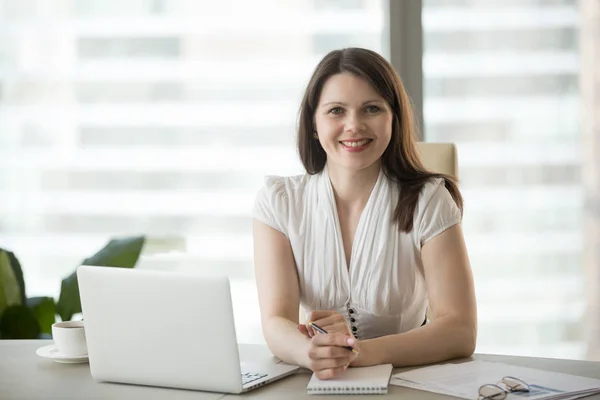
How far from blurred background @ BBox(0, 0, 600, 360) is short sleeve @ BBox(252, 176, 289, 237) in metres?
1.08

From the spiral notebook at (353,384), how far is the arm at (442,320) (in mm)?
91

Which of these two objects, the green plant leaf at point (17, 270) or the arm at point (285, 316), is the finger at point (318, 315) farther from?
the green plant leaf at point (17, 270)

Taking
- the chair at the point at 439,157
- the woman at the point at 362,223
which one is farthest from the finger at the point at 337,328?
the chair at the point at 439,157

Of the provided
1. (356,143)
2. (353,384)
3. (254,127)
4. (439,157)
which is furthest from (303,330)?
(254,127)

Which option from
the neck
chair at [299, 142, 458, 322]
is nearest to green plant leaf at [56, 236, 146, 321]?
Answer: the neck

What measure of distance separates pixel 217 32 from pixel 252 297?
1046 millimetres

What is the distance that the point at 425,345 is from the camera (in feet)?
5.34

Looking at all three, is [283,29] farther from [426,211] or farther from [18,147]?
[426,211]

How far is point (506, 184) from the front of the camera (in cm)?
309

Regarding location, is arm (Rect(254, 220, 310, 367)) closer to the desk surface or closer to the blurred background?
the desk surface

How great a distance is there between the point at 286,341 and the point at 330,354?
20 centimetres

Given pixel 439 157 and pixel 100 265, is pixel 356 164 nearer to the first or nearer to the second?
pixel 439 157

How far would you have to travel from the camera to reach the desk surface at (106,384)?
1387 millimetres

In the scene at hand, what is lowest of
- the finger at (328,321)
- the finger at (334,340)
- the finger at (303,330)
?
the finger at (303,330)
